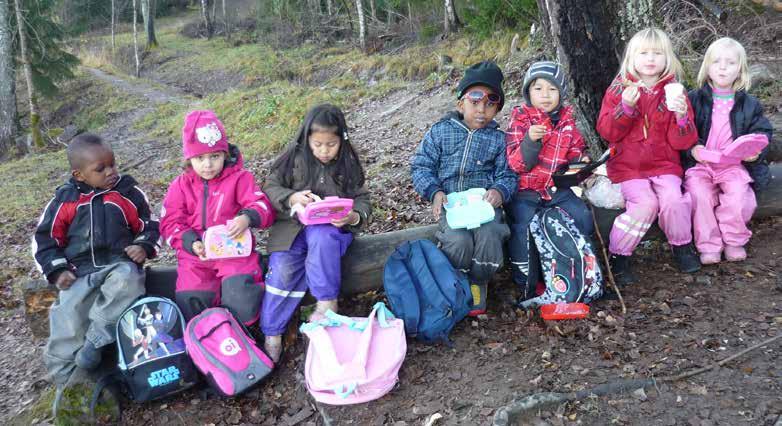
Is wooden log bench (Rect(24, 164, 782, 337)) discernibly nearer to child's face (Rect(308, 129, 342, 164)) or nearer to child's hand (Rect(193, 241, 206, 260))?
child's hand (Rect(193, 241, 206, 260))

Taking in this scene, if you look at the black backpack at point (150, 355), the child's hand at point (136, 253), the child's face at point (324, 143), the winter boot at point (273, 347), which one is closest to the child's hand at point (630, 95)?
the child's face at point (324, 143)

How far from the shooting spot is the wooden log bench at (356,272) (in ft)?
12.8

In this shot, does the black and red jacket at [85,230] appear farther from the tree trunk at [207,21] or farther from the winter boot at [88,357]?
the tree trunk at [207,21]

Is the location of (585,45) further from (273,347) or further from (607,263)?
(273,347)

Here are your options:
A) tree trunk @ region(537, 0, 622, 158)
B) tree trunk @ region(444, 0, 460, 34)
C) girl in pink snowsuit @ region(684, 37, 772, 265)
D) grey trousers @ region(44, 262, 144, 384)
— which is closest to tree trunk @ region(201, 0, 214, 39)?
tree trunk @ region(444, 0, 460, 34)

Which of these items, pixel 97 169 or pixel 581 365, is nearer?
pixel 581 365

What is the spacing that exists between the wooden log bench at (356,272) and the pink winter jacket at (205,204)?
0.34 metres

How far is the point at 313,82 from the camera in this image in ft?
51.0

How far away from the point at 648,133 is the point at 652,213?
0.61m

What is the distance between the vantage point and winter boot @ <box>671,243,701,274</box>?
412 centimetres

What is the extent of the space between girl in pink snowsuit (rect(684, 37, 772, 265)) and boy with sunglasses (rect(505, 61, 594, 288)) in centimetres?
85

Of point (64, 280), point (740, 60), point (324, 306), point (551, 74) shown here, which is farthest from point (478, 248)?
point (64, 280)

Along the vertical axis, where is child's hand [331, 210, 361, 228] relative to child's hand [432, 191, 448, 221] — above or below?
below

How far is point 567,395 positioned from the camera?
2943 millimetres
